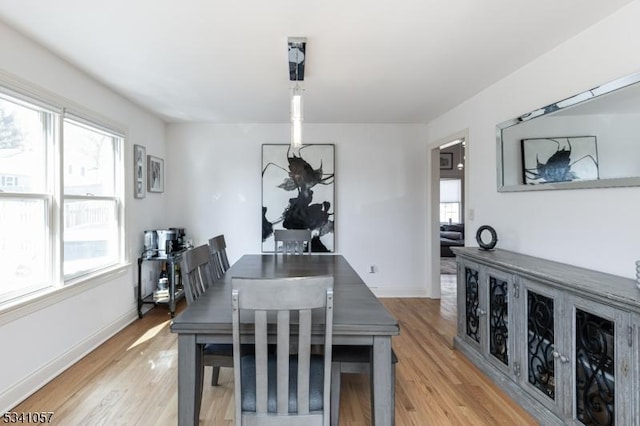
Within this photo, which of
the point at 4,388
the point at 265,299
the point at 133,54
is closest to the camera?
the point at 265,299

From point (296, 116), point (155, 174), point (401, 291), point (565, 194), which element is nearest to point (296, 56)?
point (296, 116)

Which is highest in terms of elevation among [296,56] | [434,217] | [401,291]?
[296,56]

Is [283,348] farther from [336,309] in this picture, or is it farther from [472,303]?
[472,303]

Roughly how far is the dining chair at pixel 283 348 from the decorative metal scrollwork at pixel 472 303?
5.64 feet

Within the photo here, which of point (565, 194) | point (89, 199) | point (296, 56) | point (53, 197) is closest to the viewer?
point (565, 194)

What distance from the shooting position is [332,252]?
4.57 meters

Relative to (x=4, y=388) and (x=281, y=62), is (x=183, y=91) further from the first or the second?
(x=4, y=388)

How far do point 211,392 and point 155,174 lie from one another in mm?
2949

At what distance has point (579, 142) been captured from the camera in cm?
212

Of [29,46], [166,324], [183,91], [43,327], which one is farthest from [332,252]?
[29,46]

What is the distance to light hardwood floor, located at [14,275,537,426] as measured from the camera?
6.53 feet

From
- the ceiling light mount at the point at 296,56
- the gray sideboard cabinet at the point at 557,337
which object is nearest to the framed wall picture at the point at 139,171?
the ceiling light mount at the point at 296,56

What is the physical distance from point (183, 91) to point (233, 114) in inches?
36.1

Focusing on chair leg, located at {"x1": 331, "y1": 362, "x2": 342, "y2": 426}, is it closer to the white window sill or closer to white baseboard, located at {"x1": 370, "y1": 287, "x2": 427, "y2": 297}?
the white window sill
